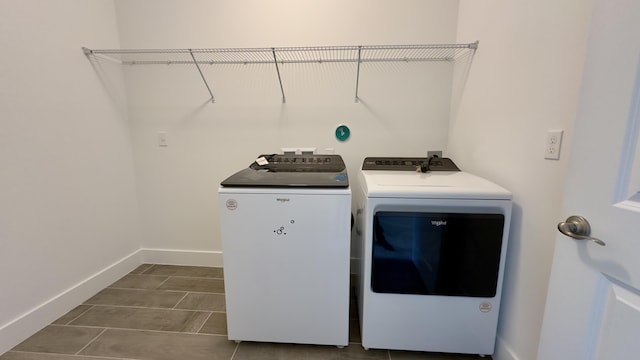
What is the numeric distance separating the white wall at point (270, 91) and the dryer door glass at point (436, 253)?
0.91 meters

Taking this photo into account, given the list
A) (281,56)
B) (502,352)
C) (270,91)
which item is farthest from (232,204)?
(502,352)

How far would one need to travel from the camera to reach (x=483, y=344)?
131 centimetres

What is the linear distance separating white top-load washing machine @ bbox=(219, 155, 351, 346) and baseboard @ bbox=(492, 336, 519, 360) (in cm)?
77

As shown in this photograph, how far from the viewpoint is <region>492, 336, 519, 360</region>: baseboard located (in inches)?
48.5

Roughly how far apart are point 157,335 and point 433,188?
1728 millimetres

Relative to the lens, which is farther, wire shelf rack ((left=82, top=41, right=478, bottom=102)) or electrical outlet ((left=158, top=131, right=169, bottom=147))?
electrical outlet ((left=158, top=131, right=169, bottom=147))

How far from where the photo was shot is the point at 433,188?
1230 mm

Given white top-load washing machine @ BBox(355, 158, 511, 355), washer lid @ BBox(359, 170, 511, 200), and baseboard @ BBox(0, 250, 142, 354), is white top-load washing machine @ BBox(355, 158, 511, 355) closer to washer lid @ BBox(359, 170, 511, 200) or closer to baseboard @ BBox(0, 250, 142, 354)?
washer lid @ BBox(359, 170, 511, 200)

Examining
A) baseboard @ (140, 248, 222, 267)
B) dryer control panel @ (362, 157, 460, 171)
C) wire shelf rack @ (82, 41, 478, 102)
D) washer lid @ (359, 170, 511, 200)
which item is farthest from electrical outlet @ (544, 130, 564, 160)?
baseboard @ (140, 248, 222, 267)

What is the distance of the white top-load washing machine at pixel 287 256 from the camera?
4.19 feet

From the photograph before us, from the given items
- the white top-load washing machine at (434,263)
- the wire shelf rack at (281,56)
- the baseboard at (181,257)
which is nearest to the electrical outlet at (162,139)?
the wire shelf rack at (281,56)

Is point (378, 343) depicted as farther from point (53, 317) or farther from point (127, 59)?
point (127, 59)

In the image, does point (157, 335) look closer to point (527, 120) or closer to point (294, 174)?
point (294, 174)

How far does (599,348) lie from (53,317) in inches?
102
